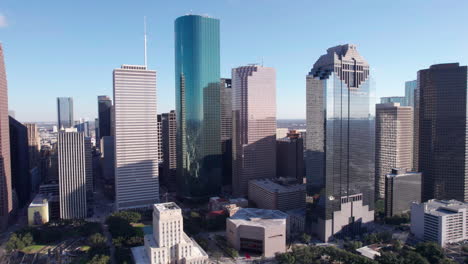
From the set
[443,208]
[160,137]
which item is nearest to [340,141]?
[443,208]

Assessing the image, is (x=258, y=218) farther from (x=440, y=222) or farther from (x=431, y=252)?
(x=440, y=222)

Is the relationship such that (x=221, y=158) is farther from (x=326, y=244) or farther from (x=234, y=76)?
(x=326, y=244)

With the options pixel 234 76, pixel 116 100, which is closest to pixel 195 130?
pixel 234 76

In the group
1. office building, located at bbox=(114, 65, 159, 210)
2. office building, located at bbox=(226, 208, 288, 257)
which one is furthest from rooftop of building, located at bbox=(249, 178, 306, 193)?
office building, located at bbox=(114, 65, 159, 210)

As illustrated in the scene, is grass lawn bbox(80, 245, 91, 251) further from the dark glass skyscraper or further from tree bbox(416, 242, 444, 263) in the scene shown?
tree bbox(416, 242, 444, 263)

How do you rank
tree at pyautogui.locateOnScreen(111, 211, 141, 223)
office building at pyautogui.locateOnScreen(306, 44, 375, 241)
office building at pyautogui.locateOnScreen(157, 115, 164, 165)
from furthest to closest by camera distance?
office building at pyautogui.locateOnScreen(157, 115, 164, 165) < tree at pyautogui.locateOnScreen(111, 211, 141, 223) < office building at pyautogui.locateOnScreen(306, 44, 375, 241)

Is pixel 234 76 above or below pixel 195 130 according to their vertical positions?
above
